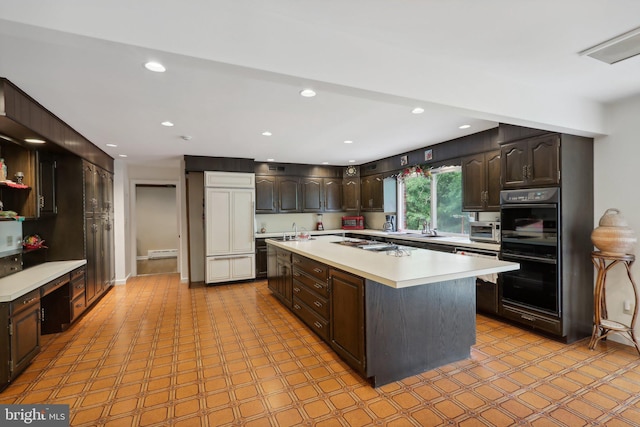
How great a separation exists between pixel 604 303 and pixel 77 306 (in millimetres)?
5905

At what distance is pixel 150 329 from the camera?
355cm

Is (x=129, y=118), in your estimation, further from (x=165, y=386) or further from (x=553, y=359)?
(x=553, y=359)

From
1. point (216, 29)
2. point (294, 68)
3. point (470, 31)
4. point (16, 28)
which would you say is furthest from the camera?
point (470, 31)

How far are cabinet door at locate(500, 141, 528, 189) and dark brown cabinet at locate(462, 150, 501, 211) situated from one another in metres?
0.41

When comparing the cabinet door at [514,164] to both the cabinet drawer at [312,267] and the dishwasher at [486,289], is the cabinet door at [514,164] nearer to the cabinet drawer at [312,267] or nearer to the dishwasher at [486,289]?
the dishwasher at [486,289]

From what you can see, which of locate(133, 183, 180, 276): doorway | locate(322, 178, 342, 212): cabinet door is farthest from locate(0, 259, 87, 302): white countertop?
locate(133, 183, 180, 276): doorway

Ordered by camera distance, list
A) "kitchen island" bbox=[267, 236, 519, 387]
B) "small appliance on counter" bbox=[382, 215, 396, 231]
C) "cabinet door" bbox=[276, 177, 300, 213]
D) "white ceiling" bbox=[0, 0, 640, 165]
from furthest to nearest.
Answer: "cabinet door" bbox=[276, 177, 300, 213] → "small appliance on counter" bbox=[382, 215, 396, 231] → "kitchen island" bbox=[267, 236, 519, 387] → "white ceiling" bbox=[0, 0, 640, 165]

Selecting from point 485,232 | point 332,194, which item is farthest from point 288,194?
point 485,232

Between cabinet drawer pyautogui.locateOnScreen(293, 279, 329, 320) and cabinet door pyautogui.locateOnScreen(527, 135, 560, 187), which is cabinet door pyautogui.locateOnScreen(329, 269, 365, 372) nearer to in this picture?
cabinet drawer pyautogui.locateOnScreen(293, 279, 329, 320)

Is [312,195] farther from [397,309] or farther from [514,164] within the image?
[397,309]

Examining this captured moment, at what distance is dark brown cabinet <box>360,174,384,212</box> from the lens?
20.6 ft

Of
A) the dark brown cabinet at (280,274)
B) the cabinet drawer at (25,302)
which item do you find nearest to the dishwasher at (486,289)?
the dark brown cabinet at (280,274)

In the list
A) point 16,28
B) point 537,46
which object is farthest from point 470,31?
point 16,28

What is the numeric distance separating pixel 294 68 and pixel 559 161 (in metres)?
2.84
